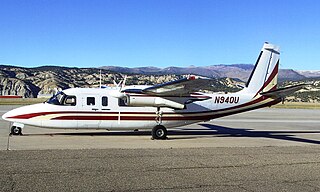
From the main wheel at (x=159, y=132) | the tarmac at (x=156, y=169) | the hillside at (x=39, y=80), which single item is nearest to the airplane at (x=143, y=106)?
the main wheel at (x=159, y=132)

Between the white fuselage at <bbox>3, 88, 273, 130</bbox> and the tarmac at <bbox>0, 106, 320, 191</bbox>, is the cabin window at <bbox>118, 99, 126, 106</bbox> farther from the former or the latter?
the tarmac at <bbox>0, 106, 320, 191</bbox>

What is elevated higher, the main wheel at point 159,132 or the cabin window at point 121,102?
the cabin window at point 121,102

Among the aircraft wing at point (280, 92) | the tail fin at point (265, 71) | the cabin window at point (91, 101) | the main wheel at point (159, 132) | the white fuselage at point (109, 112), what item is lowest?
the main wheel at point (159, 132)

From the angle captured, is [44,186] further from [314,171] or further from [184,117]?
[184,117]

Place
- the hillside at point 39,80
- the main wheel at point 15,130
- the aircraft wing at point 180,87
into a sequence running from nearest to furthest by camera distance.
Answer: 1. the aircraft wing at point 180,87
2. the main wheel at point 15,130
3. the hillside at point 39,80

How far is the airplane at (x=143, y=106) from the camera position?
18.1m

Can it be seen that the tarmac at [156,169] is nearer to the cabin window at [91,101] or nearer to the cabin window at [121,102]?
the cabin window at [91,101]

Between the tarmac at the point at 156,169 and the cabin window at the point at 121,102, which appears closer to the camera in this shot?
the tarmac at the point at 156,169

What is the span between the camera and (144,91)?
1861cm

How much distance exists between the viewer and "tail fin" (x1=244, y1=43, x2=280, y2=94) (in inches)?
835

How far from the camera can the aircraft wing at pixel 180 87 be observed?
17.1m

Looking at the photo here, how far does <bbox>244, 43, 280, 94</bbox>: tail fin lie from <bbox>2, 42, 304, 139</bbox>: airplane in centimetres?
5

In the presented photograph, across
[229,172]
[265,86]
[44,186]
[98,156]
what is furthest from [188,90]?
[44,186]

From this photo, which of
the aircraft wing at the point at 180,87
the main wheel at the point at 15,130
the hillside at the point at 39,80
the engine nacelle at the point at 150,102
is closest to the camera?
the aircraft wing at the point at 180,87
